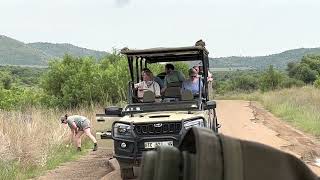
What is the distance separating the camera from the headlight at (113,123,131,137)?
9836 millimetres

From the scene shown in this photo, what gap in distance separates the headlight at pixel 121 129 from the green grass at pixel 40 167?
211cm

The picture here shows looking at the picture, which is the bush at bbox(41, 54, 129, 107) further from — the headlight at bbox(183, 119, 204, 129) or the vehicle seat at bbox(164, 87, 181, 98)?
the headlight at bbox(183, 119, 204, 129)

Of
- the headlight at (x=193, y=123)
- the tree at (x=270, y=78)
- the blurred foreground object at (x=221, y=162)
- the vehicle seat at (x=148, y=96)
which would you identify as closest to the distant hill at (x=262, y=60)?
the tree at (x=270, y=78)

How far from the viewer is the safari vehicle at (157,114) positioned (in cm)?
971

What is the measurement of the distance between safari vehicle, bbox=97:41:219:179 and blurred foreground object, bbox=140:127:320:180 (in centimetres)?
667

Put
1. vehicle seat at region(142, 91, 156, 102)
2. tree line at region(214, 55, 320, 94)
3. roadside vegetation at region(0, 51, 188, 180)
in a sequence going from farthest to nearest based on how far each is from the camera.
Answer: tree line at region(214, 55, 320, 94) < roadside vegetation at region(0, 51, 188, 180) < vehicle seat at region(142, 91, 156, 102)

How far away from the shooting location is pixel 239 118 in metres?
25.5

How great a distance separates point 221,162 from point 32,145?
1138 centimetres

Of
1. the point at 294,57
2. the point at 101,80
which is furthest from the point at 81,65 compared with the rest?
the point at 294,57

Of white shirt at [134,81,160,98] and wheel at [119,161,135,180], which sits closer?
wheel at [119,161,135,180]

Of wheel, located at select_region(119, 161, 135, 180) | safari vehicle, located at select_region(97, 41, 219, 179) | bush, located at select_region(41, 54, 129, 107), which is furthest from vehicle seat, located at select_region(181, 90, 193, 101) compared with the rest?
bush, located at select_region(41, 54, 129, 107)

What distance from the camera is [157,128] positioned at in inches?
384

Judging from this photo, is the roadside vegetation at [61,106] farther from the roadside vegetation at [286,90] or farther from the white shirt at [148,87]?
the white shirt at [148,87]

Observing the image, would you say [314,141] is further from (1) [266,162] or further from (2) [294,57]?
(2) [294,57]
